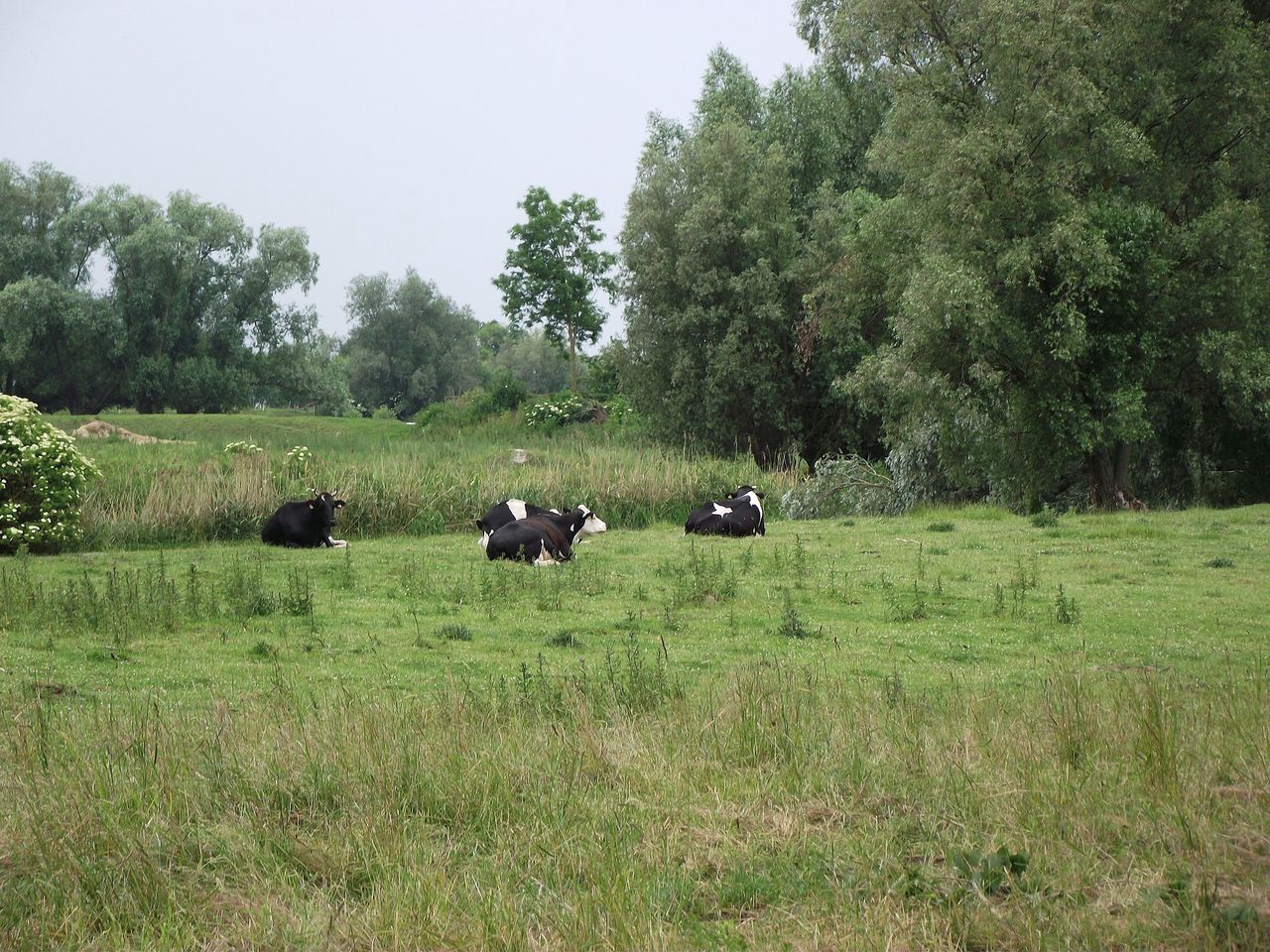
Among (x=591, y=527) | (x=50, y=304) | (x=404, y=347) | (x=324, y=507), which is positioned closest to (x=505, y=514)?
(x=591, y=527)

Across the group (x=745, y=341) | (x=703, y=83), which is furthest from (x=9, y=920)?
(x=703, y=83)

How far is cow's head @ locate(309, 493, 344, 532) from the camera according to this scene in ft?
71.8

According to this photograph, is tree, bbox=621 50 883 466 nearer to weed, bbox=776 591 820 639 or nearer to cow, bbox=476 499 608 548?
cow, bbox=476 499 608 548

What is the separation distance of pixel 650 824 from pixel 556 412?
192ft

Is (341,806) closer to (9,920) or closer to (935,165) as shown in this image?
(9,920)

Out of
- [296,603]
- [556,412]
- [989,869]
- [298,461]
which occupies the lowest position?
[989,869]

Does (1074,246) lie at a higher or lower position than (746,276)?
lower

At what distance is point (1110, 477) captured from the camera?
28.1m

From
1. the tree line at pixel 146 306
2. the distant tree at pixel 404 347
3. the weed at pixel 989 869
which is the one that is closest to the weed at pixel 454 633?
the weed at pixel 989 869

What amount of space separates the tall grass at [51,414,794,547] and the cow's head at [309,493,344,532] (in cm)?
218

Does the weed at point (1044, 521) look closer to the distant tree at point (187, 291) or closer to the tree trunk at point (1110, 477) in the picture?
the tree trunk at point (1110, 477)

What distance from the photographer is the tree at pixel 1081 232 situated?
2500cm

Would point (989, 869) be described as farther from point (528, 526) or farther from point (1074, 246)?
point (1074, 246)

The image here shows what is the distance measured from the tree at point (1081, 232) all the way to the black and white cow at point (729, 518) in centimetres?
650
